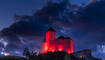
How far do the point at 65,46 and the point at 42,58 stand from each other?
19.0 meters

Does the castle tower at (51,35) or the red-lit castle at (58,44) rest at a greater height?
the castle tower at (51,35)

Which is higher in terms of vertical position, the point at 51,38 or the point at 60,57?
the point at 51,38

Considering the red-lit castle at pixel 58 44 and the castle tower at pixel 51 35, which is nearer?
the red-lit castle at pixel 58 44

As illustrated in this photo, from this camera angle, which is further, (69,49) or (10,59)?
(69,49)

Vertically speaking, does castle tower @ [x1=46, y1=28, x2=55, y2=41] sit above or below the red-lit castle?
above

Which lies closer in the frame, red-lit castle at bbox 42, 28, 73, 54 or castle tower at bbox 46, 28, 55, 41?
red-lit castle at bbox 42, 28, 73, 54

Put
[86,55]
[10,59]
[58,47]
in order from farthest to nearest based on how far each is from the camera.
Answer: [58,47], [86,55], [10,59]

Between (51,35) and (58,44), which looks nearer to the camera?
(58,44)

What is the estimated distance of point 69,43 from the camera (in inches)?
3479

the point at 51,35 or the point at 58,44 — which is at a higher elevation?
the point at 51,35

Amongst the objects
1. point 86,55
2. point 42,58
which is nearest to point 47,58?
point 42,58

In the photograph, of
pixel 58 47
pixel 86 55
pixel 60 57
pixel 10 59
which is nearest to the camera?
pixel 10 59

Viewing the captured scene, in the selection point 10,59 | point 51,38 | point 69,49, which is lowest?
point 10,59

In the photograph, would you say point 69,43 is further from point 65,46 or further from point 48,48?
point 48,48
